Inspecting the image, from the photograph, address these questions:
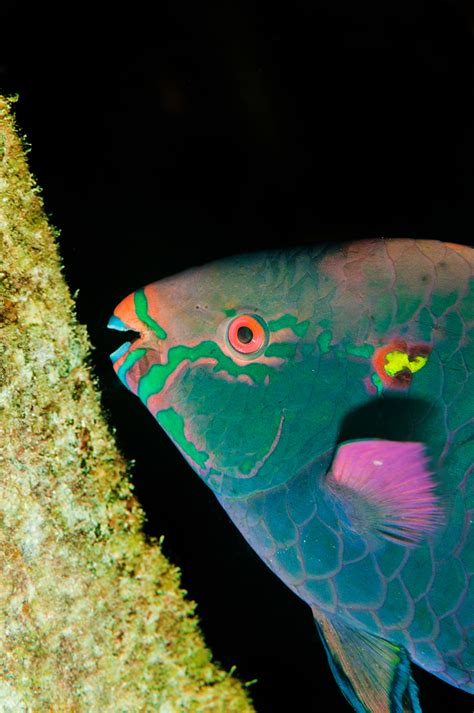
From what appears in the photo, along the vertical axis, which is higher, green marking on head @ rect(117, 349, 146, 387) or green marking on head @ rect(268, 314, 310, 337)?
green marking on head @ rect(268, 314, 310, 337)

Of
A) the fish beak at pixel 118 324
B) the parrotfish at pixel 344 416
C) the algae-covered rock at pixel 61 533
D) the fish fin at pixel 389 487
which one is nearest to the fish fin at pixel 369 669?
the parrotfish at pixel 344 416

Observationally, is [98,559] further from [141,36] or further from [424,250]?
[141,36]

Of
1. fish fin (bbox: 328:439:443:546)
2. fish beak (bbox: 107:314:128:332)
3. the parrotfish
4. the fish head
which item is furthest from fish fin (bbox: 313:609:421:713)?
fish beak (bbox: 107:314:128:332)

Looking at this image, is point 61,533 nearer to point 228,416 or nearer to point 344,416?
point 228,416

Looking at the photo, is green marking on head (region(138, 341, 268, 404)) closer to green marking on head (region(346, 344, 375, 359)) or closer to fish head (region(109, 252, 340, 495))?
fish head (region(109, 252, 340, 495))

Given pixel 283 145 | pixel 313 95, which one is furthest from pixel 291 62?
pixel 283 145

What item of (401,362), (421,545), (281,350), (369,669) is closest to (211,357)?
A: (281,350)

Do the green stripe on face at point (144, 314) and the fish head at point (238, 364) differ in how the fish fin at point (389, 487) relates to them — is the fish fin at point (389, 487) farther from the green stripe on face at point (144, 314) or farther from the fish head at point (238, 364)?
the green stripe on face at point (144, 314)
